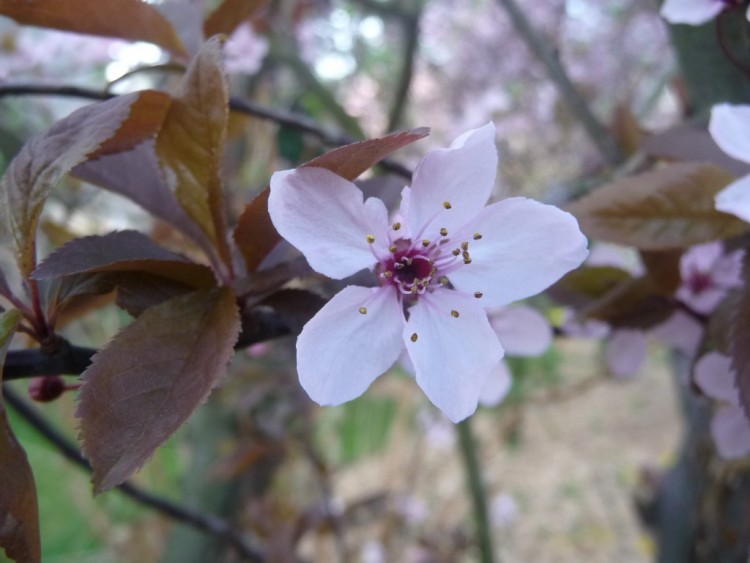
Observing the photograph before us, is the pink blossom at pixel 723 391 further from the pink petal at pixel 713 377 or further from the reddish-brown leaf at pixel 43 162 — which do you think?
the reddish-brown leaf at pixel 43 162

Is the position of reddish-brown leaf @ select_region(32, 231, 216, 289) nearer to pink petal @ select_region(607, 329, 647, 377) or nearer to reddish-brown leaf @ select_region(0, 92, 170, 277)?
reddish-brown leaf @ select_region(0, 92, 170, 277)

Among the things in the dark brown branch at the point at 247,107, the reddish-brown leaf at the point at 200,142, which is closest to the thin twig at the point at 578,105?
the dark brown branch at the point at 247,107

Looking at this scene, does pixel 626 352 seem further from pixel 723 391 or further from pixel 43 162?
pixel 43 162

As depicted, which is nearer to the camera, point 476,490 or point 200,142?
point 200,142

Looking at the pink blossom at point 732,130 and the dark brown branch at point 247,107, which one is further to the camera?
the dark brown branch at point 247,107

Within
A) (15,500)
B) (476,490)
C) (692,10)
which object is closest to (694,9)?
(692,10)

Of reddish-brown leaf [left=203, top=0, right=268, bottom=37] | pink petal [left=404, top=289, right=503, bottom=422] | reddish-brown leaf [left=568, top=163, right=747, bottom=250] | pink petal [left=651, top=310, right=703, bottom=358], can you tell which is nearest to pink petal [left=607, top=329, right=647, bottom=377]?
pink petal [left=651, top=310, right=703, bottom=358]
